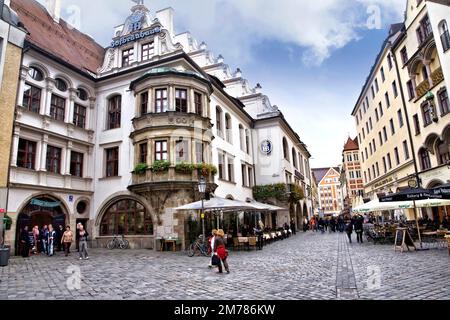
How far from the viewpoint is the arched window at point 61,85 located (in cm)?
2206

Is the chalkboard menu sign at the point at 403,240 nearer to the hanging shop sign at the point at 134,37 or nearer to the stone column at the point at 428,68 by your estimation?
the stone column at the point at 428,68

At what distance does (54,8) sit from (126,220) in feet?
68.0

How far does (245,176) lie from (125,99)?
14.2 metres

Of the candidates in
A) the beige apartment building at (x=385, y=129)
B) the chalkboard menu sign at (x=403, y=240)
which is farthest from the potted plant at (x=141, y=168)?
the beige apartment building at (x=385, y=129)

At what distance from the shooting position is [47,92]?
68.3 ft

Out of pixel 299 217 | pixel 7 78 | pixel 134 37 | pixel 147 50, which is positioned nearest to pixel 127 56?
pixel 134 37

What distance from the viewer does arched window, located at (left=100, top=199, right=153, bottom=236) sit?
21109mm

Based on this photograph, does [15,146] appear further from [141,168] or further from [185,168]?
[185,168]

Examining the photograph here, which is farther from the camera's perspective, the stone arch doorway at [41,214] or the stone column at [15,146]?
the stone arch doorway at [41,214]

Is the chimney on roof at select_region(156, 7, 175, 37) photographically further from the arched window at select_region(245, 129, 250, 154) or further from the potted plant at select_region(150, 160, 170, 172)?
the potted plant at select_region(150, 160, 170, 172)

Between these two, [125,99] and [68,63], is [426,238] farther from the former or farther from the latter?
[68,63]

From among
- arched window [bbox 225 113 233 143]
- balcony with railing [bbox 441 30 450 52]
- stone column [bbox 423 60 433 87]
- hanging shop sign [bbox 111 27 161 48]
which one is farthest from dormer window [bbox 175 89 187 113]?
stone column [bbox 423 60 433 87]

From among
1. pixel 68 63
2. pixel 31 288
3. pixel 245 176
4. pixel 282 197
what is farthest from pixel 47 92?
pixel 282 197

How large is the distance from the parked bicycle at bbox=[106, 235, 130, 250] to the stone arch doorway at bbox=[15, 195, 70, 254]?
11.1 ft
